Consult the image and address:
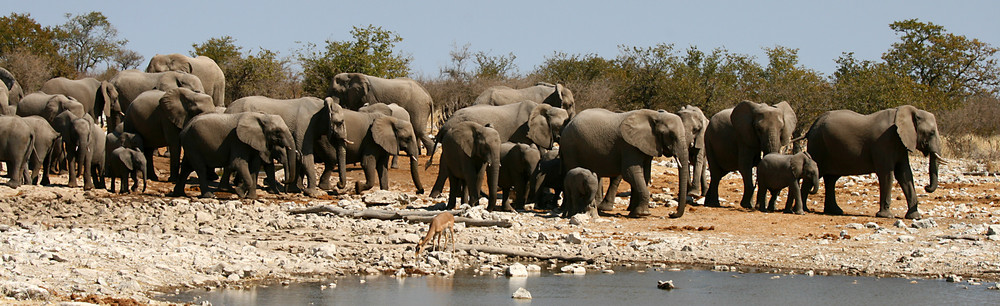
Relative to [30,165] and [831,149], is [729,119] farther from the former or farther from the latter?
[30,165]

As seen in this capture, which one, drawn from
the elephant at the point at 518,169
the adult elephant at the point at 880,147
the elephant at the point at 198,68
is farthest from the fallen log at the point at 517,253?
the elephant at the point at 198,68

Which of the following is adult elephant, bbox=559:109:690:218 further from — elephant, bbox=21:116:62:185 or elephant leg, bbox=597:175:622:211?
elephant, bbox=21:116:62:185

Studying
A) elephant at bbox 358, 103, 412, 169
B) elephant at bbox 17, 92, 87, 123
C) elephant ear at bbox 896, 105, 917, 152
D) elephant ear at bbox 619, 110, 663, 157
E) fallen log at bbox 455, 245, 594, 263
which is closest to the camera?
fallen log at bbox 455, 245, 594, 263

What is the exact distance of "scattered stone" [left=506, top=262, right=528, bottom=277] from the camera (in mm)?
13930

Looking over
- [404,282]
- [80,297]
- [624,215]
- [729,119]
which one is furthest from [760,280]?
[729,119]

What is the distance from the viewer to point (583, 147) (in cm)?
1972

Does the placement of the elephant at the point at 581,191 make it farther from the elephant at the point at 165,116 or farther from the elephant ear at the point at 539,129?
the elephant at the point at 165,116

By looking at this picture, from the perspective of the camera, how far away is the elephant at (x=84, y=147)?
2148 cm

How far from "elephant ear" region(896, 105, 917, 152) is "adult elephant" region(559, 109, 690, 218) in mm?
3487

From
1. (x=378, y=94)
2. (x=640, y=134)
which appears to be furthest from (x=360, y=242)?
(x=378, y=94)

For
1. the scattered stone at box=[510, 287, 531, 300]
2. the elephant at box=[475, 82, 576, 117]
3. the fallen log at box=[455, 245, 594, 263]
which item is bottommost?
the scattered stone at box=[510, 287, 531, 300]

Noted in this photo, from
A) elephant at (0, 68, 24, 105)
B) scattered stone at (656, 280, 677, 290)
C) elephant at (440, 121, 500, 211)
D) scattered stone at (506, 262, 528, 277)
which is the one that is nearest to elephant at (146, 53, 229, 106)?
elephant at (0, 68, 24, 105)

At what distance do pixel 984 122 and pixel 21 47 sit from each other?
3411cm

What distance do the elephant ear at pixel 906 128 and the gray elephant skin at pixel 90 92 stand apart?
17.8 metres
